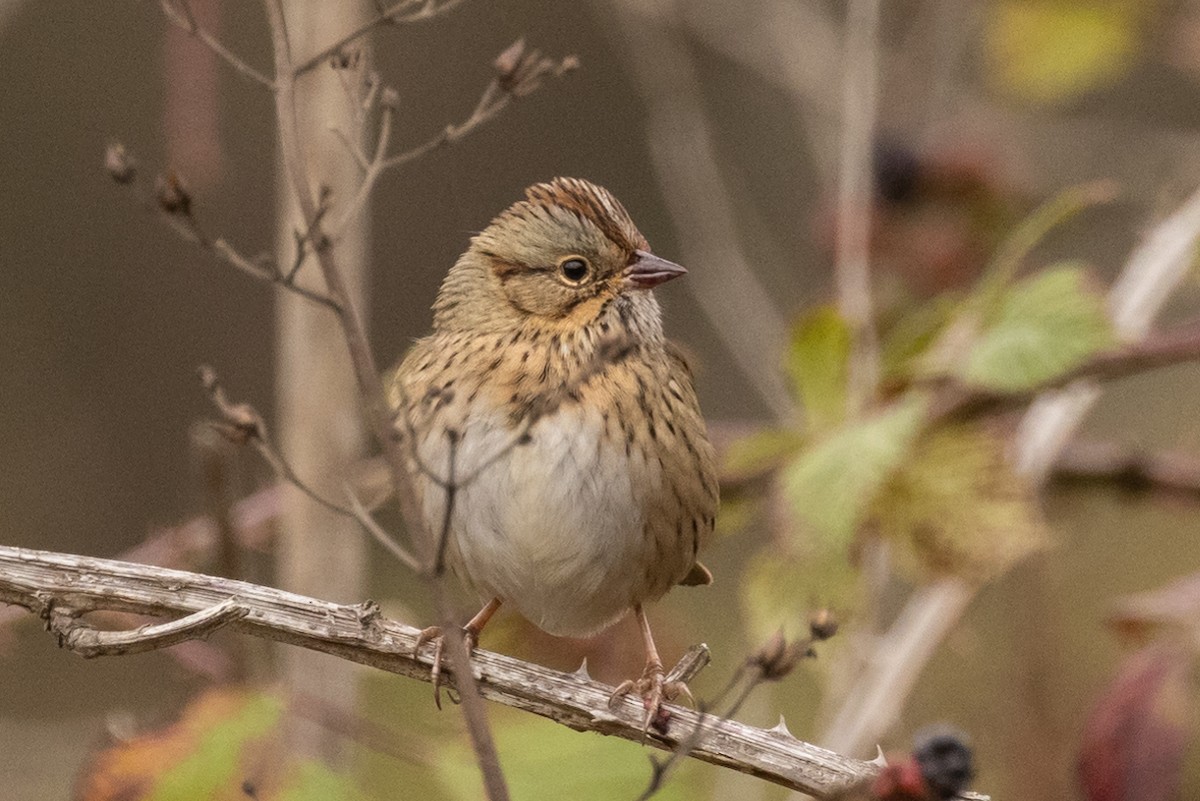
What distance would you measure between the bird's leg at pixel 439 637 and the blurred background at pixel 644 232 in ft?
0.78

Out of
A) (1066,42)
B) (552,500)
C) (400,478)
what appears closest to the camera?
(400,478)

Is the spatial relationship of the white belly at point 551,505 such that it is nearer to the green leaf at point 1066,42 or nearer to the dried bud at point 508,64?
the dried bud at point 508,64

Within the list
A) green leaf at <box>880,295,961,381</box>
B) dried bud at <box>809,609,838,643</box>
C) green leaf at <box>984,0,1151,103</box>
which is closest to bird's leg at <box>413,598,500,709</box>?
dried bud at <box>809,609,838,643</box>

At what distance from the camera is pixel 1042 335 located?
3252mm

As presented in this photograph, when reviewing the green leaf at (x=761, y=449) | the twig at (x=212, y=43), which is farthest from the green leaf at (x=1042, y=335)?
the twig at (x=212, y=43)

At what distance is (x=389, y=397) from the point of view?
3.54 m

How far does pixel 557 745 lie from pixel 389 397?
88cm

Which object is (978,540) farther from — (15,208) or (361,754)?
(15,208)

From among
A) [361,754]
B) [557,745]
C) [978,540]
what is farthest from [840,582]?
[361,754]

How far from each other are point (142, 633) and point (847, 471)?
1459mm

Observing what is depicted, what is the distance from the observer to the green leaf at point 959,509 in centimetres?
340

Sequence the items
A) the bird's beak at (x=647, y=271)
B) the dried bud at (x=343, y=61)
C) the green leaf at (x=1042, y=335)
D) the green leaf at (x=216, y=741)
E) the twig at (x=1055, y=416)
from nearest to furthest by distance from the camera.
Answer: the dried bud at (x=343, y=61), the green leaf at (x=216, y=741), the green leaf at (x=1042, y=335), the bird's beak at (x=647, y=271), the twig at (x=1055, y=416)

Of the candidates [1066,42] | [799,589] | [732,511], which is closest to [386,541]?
[799,589]

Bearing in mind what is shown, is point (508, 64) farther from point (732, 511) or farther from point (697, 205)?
point (697, 205)
